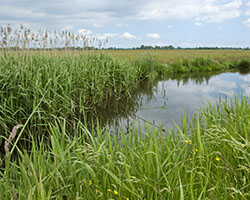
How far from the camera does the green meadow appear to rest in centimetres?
170

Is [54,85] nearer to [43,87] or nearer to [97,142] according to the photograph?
[43,87]

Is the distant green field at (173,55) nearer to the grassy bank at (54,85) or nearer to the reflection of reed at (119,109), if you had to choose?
the reflection of reed at (119,109)

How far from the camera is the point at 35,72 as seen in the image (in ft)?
15.3

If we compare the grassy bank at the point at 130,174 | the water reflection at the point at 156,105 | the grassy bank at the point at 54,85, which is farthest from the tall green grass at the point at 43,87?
the grassy bank at the point at 130,174

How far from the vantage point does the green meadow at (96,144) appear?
1.70 meters

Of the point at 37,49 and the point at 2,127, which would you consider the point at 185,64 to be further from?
the point at 2,127

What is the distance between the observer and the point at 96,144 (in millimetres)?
2330

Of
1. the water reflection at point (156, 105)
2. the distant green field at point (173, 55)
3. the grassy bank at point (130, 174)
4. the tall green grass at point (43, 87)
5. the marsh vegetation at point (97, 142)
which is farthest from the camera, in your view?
the distant green field at point (173, 55)

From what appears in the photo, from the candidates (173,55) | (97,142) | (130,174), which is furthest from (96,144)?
(173,55)

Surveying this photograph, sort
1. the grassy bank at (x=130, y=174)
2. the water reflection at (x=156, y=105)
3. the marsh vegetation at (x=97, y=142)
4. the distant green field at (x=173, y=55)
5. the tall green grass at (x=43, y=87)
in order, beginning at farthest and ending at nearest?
the distant green field at (x=173, y=55) < the water reflection at (x=156, y=105) < the tall green grass at (x=43, y=87) < the marsh vegetation at (x=97, y=142) < the grassy bank at (x=130, y=174)

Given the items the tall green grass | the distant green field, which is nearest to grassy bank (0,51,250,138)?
the tall green grass

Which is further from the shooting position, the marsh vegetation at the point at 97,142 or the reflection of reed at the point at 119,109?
the reflection of reed at the point at 119,109

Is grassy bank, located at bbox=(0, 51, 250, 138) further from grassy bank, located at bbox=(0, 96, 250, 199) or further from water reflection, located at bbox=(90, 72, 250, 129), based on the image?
grassy bank, located at bbox=(0, 96, 250, 199)

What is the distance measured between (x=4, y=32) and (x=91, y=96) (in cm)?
265
